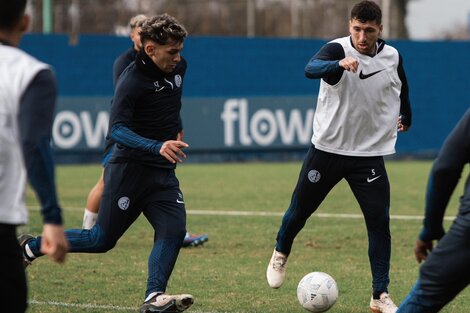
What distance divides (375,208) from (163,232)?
1.62 m

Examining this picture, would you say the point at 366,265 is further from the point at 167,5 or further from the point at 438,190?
the point at 167,5

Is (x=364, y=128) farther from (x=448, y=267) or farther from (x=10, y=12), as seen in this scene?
(x=10, y=12)

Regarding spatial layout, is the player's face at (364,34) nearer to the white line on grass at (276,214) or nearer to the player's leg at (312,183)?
the player's leg at (312,183)

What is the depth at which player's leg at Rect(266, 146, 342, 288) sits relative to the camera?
306 inches

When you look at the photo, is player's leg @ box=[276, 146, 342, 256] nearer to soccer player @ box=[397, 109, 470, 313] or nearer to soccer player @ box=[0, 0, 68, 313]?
soccer player @ box=[397, 109, 470, 313]

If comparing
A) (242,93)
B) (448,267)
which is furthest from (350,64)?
(242,93)

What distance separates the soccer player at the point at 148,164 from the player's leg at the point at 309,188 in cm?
106

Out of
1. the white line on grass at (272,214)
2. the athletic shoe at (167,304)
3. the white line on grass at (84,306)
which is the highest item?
the athletic shoe at (167,304)

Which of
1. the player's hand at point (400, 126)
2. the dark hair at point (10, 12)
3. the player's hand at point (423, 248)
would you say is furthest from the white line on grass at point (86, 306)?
the dark hair at point (10, 12)

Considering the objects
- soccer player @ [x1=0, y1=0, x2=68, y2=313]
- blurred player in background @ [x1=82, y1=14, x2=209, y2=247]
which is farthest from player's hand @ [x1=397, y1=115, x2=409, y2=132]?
soccer player @ [x1=0, y1=0, x2=68, y2=313]

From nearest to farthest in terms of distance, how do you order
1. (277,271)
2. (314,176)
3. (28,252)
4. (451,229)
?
1. (451,229)
2. (28,252)
3. (314,176)
4. (277,271)

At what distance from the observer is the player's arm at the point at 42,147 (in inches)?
172

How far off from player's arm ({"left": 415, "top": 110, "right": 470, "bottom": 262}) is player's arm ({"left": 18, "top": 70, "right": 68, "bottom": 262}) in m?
1.72

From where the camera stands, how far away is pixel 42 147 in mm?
4418
